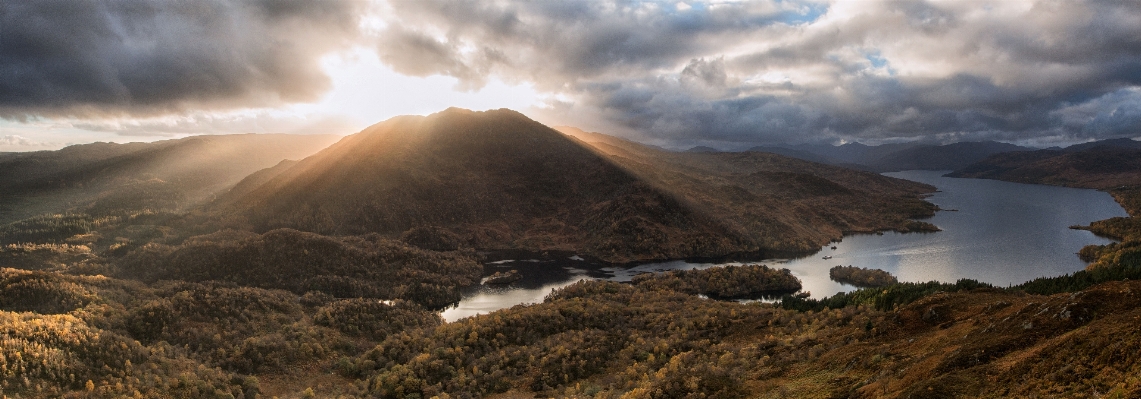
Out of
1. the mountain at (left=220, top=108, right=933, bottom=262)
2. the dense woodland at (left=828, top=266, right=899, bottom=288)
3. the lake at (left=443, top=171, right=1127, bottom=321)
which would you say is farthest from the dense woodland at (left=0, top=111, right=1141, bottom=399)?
the mountain at (left=220, top=108, right=933, bottom=262)

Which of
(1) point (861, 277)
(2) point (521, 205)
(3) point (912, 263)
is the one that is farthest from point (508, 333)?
(2) point (521, 205)

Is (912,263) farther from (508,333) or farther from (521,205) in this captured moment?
(521,205)

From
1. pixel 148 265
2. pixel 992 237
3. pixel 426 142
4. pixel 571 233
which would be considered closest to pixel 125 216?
pixel 148 265

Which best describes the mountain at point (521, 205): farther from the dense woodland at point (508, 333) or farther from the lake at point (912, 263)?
the dense woodland at point (508, 333)

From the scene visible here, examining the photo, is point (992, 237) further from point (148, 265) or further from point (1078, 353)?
point (148, 265)

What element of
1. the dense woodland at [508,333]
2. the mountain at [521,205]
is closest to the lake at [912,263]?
the dense woodland at [508,333]

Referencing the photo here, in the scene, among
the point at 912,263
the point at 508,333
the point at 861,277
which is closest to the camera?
the point at 508,333

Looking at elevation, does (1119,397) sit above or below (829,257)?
above
